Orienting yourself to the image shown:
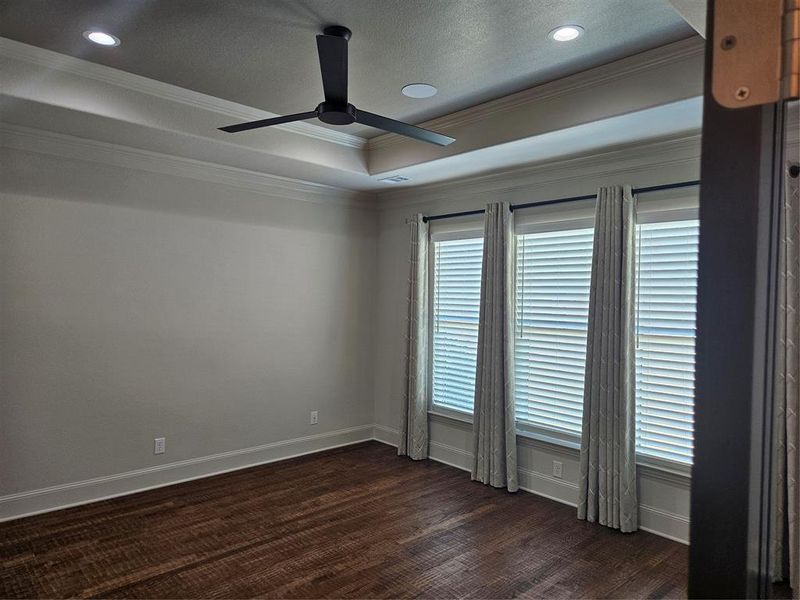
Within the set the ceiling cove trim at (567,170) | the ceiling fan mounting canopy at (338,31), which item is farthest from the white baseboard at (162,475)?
the ceiling fan mounting canopy at (338,31)

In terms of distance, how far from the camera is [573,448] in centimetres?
411

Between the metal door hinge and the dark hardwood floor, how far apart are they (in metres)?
2.96

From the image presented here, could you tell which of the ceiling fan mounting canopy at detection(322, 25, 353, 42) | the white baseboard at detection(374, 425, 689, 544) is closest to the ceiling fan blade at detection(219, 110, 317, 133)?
the ceiling fan mounting canopy at detection(322, 25, 353, 42)

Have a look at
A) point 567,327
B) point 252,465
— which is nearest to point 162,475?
point 252,465

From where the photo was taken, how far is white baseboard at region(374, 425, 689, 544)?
3556mm

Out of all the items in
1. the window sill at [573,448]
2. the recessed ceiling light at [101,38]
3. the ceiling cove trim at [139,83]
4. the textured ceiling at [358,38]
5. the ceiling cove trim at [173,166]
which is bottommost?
the window sill at [573,448]

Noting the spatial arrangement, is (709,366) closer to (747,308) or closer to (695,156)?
(747,308)

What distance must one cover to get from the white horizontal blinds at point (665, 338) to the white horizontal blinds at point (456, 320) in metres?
1.53

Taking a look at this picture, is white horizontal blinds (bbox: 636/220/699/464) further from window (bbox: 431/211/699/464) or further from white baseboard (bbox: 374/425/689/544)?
white baseboard (bbox: 374/425/689/544)

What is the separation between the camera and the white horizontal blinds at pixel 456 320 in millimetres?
4926

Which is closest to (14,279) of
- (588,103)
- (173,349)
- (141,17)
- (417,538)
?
(173,349)

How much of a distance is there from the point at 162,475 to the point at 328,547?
1.79 metres

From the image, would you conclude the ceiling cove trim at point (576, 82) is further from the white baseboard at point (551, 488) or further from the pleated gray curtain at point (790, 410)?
the white baseboard at point (551, 488)

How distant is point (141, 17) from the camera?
2.66m
